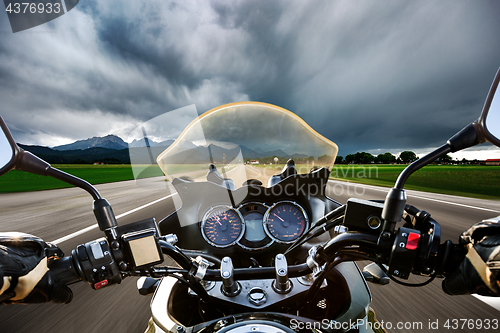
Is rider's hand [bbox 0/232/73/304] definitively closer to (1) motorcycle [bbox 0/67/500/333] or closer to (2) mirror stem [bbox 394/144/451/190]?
(1) motorcycle [bbox 0/67/500/333]

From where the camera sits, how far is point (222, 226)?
224cm

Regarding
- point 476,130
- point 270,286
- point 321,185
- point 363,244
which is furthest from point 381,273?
point 321,185

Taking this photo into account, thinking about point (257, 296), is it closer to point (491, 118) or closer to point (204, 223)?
point (491, 118)

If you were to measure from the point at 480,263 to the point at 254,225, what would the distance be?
1.77 metres

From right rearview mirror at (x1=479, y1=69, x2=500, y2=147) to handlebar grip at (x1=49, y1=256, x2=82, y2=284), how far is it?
1623mm

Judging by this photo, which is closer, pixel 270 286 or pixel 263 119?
pixel 270 286

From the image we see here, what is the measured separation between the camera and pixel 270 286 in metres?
1.10

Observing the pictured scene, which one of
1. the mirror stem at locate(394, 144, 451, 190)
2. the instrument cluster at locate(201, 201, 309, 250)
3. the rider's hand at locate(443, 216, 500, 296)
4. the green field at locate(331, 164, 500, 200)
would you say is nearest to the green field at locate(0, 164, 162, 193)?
the instrument cluster at locate(201, 201, 309, 250)

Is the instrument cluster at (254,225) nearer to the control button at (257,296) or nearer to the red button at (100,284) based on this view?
the control button at (257,296)

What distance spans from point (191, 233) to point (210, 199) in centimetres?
36

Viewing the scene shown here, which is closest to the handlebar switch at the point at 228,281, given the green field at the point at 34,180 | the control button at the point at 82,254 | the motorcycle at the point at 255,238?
the motorcycle at the point at 255,238

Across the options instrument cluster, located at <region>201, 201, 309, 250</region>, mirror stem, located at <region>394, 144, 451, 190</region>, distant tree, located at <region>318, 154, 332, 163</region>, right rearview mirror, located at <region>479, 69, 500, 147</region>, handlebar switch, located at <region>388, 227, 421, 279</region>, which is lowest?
instrument cluster, located at <region>201, 201, 309, 250</region>

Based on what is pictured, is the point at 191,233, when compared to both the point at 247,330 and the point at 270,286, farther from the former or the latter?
the point at 247,330

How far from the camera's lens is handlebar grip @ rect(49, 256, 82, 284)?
3.00ft
